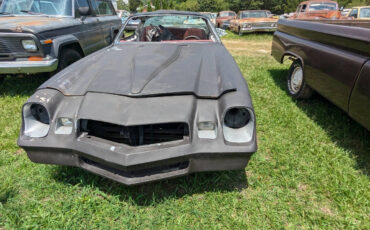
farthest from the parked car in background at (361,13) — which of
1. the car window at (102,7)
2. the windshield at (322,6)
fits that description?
the car window at (102,7)

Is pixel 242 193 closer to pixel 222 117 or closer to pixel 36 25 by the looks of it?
pixel 222 117

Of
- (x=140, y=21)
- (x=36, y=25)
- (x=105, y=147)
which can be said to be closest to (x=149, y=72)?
(x=105, y=147)

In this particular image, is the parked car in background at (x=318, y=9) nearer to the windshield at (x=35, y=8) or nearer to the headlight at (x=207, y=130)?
the windshield at (x=35, y=8)

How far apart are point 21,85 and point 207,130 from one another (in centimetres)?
438

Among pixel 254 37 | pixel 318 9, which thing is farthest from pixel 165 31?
pixel 318 9

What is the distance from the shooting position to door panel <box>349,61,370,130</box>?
1919 mm

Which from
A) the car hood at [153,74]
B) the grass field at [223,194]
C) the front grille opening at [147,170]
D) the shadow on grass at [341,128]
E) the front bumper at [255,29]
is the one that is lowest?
the grass field at [223,194]

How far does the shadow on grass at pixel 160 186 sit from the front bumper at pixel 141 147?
1.24ft

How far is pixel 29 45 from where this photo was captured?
11.0 feet

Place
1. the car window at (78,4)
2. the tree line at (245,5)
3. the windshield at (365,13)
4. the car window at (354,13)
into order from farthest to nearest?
1. the tree line at (245,5)
2. the car window at (354,13)
3. the windshield at (365,13)
4. the car window at (78,4)

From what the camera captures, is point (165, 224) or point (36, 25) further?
point (36, 25)

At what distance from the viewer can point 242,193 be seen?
1885 mm

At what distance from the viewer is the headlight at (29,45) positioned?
11.0ft

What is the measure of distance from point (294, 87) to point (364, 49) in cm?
177
